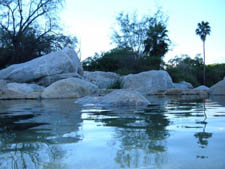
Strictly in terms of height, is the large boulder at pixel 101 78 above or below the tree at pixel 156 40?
below

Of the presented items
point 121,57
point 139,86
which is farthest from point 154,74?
point 121,57

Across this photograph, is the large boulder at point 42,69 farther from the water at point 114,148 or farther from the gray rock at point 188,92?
the water at point 114,148

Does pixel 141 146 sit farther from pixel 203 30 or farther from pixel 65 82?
pixel 203 30

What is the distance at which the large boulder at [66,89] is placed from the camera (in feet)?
26.4

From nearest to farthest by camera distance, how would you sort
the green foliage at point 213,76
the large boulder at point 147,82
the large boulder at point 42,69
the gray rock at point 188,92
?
the gray rock at point 188,92 → the large boulder at point 42,69 → the large boulder at point 147,82 → the green foliage at point 213,76

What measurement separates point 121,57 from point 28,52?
7.54 metres

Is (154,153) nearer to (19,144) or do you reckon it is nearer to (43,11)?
(19,144)

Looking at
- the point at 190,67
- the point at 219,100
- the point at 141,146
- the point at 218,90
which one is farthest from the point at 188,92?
the point at 190,67

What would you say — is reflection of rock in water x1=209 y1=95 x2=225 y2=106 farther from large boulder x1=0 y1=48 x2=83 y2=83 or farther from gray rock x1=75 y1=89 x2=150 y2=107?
large boulder x1=0 y1=48 x2=83 y2=83

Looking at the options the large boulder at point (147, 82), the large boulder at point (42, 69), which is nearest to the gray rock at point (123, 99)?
the large boulder at point (42, 69)

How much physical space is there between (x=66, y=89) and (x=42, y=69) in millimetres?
3223

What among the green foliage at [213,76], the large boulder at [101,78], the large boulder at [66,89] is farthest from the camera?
the green foliage at [213,76]

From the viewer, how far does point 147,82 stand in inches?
483

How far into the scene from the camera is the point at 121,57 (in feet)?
69.9
